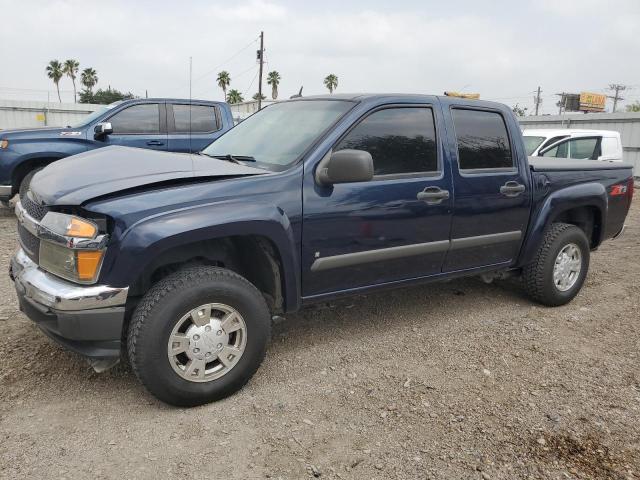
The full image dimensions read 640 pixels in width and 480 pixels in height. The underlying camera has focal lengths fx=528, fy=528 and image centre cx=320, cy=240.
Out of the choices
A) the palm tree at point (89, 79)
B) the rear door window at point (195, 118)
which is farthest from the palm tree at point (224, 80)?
the rear door window at point (195, 118)

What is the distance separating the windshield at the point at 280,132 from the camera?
3367 millimetres

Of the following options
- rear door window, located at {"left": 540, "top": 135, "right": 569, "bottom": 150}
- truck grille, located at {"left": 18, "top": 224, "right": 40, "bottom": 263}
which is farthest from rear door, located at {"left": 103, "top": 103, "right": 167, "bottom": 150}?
rear door window, located at {"left": 540, "top": 135, "right": 569, "bottom": 150}

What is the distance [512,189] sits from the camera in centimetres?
412

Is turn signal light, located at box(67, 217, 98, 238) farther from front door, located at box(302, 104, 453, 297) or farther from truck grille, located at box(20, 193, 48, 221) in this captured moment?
front door, located at box(302, 104, 453, 297)

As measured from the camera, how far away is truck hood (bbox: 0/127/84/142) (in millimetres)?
7207

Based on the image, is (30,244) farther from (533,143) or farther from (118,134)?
(533,143)

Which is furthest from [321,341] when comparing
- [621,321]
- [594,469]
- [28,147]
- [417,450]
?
[28,147]

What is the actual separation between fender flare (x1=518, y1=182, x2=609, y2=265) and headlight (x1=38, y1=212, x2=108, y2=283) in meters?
3.34

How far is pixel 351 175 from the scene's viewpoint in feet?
10.1

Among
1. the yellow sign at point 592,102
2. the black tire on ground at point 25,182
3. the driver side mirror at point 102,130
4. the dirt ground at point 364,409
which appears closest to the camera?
the dirt ground at point 364,409

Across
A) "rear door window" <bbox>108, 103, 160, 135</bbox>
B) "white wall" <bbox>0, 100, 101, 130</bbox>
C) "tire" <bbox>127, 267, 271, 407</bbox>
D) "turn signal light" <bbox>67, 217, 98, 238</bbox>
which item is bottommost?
"tire" <bbox>127, 267, 271, 407</bbox>

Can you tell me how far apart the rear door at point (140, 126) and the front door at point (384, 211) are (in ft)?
17.0

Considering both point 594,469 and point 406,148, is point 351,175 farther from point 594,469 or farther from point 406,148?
point 594,469

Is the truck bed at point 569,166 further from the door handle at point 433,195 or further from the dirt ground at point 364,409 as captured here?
the dirt ground at point 364,409
